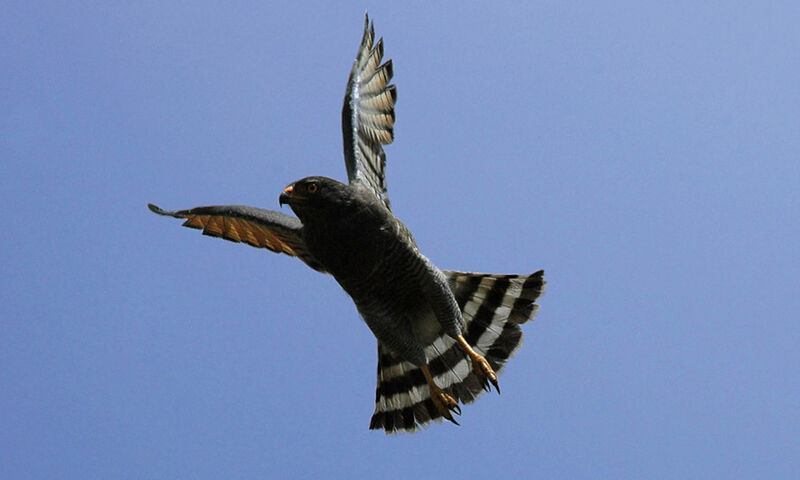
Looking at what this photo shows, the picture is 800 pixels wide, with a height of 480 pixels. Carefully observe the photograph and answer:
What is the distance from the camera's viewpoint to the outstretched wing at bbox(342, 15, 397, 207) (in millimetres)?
7852

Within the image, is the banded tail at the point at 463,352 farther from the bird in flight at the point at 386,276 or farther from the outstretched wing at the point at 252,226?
the outstretched wing at the point at 252,226

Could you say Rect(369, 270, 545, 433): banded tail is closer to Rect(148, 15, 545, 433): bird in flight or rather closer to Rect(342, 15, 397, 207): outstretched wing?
Rect(148, 15, 545, 433): bird in flight

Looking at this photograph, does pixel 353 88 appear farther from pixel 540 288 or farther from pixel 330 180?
pixel 540 288

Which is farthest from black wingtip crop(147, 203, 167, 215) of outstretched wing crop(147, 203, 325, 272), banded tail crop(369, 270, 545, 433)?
banded tail crop(369, 270, 545, 433)

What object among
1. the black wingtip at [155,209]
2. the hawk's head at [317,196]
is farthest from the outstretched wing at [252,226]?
the hawk's head at [317,196]

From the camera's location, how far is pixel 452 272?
823 centimetres

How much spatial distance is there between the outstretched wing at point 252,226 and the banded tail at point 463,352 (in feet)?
4.88

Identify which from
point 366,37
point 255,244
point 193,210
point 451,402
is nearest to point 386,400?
point 451,402

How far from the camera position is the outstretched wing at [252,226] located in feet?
24.7

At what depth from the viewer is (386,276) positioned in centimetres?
708

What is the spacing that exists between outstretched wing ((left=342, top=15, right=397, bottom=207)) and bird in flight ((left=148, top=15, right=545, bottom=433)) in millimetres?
11

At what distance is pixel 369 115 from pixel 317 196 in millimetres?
2007

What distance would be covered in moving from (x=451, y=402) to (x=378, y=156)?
102 inches

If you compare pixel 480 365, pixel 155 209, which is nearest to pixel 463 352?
pixel 480 365
